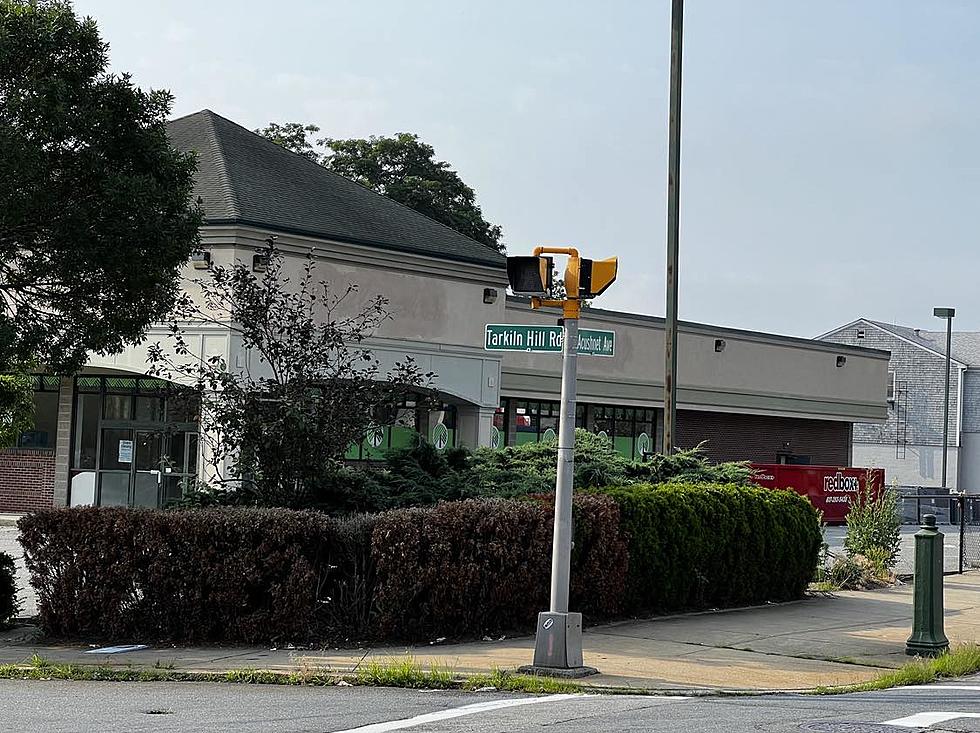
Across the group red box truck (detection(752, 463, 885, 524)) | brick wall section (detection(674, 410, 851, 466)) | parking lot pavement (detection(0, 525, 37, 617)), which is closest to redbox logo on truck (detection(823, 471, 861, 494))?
red box truck (detection(752, 463, 885, 524))

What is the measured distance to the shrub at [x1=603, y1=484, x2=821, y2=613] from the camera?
1560cm

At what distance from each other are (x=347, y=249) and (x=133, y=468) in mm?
8204

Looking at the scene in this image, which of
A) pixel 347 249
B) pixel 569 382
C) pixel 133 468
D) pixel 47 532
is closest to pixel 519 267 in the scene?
pixel 569 382

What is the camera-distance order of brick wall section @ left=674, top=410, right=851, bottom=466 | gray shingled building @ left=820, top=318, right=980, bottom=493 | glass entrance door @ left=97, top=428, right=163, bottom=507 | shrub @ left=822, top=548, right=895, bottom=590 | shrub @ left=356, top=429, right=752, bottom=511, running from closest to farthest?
1. shrub @ left=356, top=429, right=752, bottom=511
2. shrub @ left=822, top=548, right=895, bottom=590
3. glass entrance door @ left=97, top=428, right=163, bottom=507
4. brick wall section @ left=674, top=410, right=851, bottom=466
5. gray shingled building @ left=820, top=318, right=980, bottom=493

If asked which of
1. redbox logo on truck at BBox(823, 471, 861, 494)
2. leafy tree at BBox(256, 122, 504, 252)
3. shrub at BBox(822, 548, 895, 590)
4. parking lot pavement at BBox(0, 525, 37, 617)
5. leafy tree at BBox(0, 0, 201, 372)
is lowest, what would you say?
parking lot pavement at BBox(0, 525, 37, 617)

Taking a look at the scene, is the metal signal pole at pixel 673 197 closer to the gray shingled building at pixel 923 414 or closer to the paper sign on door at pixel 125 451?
the paper sign on door at pixel 125 451

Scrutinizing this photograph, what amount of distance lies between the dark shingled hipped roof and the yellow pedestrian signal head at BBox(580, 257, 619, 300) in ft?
58.9

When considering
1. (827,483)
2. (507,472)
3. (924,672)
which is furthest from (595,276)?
(827,483)

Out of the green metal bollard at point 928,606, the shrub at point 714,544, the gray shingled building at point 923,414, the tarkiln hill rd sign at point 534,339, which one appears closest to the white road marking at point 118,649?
the tarkiln hill rd sign at point 534,339

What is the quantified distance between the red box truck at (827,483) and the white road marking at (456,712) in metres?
31.1

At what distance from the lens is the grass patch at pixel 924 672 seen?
447 inches

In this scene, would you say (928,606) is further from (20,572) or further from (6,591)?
(20,572)

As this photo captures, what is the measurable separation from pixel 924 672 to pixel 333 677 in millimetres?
5115

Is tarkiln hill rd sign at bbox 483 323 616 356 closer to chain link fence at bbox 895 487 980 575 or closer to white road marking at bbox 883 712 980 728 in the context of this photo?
white road marking at bbox 883 712 980 728
